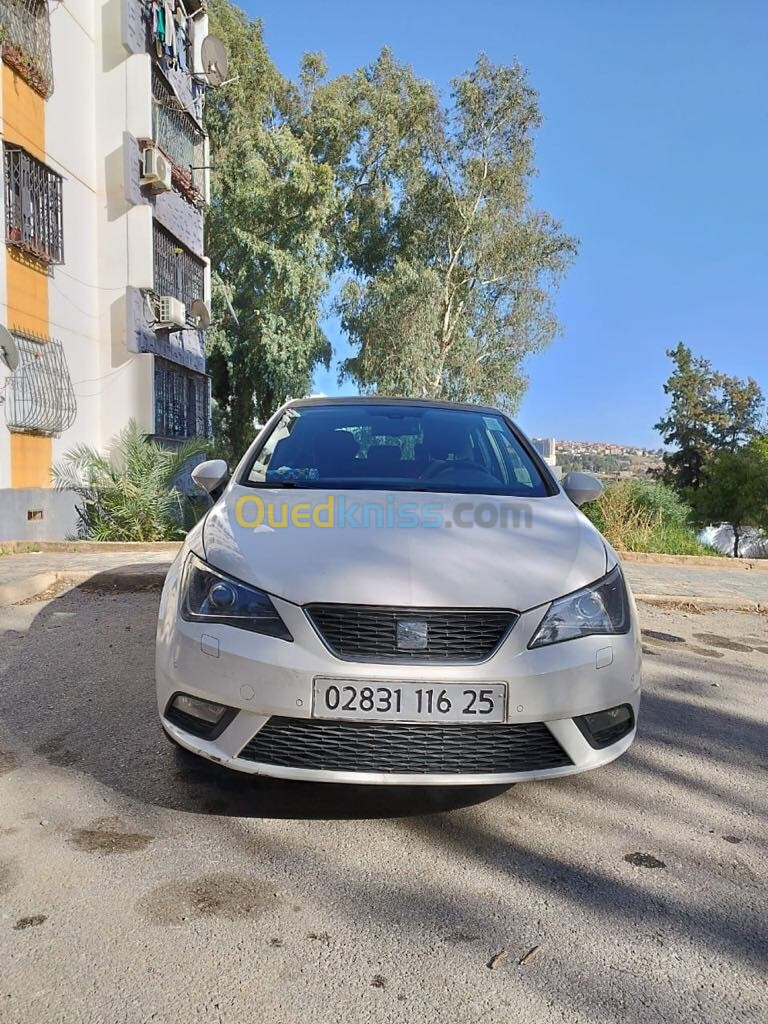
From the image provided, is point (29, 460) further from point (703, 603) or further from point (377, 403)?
point (703, 603)

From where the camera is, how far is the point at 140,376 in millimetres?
13586

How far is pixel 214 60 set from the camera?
58.8ft

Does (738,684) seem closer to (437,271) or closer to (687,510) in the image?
(687,510)

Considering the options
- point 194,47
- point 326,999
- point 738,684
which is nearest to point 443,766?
Answer: point 326,999

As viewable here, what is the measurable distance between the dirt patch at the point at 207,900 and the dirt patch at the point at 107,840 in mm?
286

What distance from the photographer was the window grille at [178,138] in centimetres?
1493

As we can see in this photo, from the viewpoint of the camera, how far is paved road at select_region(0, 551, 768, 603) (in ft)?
24.3

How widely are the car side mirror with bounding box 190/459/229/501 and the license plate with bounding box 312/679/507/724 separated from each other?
5.18 feet

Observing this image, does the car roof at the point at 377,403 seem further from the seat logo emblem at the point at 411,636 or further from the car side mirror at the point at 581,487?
the seat logo emblem at the point at 411,636

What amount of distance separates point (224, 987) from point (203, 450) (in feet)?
32.9

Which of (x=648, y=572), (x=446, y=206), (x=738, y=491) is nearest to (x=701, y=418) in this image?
(x=738, y=491)

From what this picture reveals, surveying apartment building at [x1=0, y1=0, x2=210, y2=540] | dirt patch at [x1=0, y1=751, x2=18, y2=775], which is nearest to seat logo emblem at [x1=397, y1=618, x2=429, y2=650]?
dirt patch at [x1=0, y1=751, x2=18, y2=775]

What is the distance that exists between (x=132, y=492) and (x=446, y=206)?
18.5 m

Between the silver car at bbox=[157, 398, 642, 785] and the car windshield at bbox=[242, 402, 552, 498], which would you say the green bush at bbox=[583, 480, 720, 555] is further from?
the silver car at bbox=[157, 398, 642, 785]
